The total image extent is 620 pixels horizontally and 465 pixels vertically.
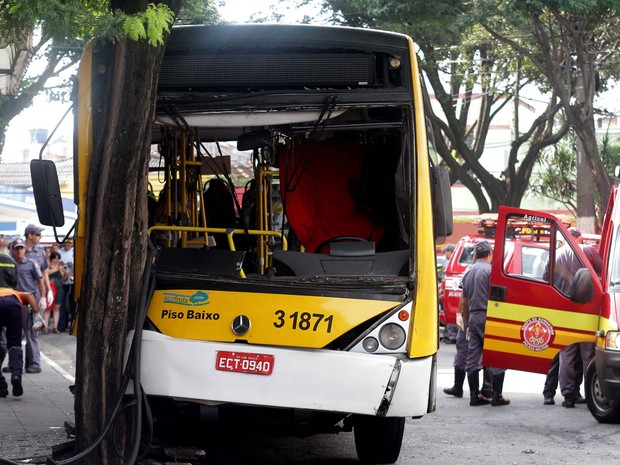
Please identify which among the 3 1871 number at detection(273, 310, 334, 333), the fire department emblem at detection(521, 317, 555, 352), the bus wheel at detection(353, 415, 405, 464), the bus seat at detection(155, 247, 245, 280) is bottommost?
the bus wheel at detection(353, 415, 405, 464)

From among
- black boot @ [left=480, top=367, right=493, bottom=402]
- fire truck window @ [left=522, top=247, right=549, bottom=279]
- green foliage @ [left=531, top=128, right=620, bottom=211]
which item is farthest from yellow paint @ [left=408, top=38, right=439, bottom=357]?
green foliage @ [left=531, top=128, right=620, bottom=211]

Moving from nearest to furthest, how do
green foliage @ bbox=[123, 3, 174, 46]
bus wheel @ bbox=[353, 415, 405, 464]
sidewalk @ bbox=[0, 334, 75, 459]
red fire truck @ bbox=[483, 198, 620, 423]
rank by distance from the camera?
1. green foliage @ bbox=[123, 3, 174, 46]
2. bus wheel @ bbox=[353, 415, 405, 464]
3. sidewalk @ bbox=[0, 334, 75, 459]
4. red fire truck @ bbox=[483, 198, 620, 423]

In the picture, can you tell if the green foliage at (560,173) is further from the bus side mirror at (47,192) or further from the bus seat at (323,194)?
the bus side mirror at (47,192)

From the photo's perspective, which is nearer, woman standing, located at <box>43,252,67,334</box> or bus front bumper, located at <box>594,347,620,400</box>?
bus front bumper, located at <box>594,347,620,400</box>

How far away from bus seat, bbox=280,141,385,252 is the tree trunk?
148cm

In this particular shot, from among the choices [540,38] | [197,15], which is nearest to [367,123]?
[197,15]

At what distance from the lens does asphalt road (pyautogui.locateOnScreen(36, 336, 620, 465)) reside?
8766 mm

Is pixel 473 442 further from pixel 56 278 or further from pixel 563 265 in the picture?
pixel 56 278

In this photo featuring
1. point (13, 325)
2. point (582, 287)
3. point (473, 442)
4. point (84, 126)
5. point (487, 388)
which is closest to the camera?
point (84, 126)

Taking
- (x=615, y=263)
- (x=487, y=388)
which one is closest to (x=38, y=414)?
(x=487, y=388)

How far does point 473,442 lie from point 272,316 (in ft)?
11.4

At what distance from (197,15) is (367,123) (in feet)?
11.8

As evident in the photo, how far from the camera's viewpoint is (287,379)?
22.6 ft

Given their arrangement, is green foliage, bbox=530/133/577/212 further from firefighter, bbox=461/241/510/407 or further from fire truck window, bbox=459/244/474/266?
firefighter, bbox=461/241/510/407
